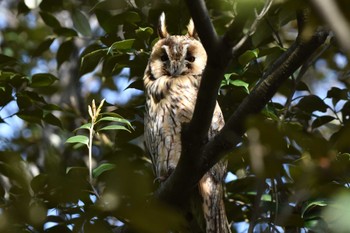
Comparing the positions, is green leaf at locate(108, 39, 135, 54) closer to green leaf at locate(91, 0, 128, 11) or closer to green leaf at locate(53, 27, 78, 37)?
green leaf at locate(91, 0, 128, 11)

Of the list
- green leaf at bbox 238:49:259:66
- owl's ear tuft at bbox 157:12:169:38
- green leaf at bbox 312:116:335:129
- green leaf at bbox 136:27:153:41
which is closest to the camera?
green leaf at bbox 238:49:259:66

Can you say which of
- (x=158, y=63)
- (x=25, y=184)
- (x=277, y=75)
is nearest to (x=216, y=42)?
(x=277, y=75)

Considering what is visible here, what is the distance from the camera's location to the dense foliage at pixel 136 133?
817mm

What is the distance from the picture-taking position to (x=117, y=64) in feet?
8.87

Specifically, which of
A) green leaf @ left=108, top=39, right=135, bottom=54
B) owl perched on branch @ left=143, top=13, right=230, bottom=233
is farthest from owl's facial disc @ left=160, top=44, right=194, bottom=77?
green leaf @ left=108, top=39, right=135, bottom=54

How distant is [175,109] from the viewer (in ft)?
9.72

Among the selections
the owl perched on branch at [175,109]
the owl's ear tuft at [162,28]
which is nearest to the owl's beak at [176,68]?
the owl perched on branch at [175,109]

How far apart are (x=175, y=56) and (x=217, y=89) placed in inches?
54.7

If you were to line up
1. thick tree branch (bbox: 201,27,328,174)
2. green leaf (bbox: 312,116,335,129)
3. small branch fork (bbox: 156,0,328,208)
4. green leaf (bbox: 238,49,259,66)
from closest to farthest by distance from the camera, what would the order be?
small branch fork (bbox: 156,0,328,208) → thick tree branch (bbox: 201,27,328,174) → green leaf (bbox: 238,49,259,66) → green leaf (bbox: 312,116,335,129)

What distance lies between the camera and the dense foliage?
817 millimetres

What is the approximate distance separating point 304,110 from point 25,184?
2018 millimetres

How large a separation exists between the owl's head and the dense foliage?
119mm

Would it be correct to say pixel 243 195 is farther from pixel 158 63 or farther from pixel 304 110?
pixel 158 63

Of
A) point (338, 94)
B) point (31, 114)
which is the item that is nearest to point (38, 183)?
point (31, 114)
